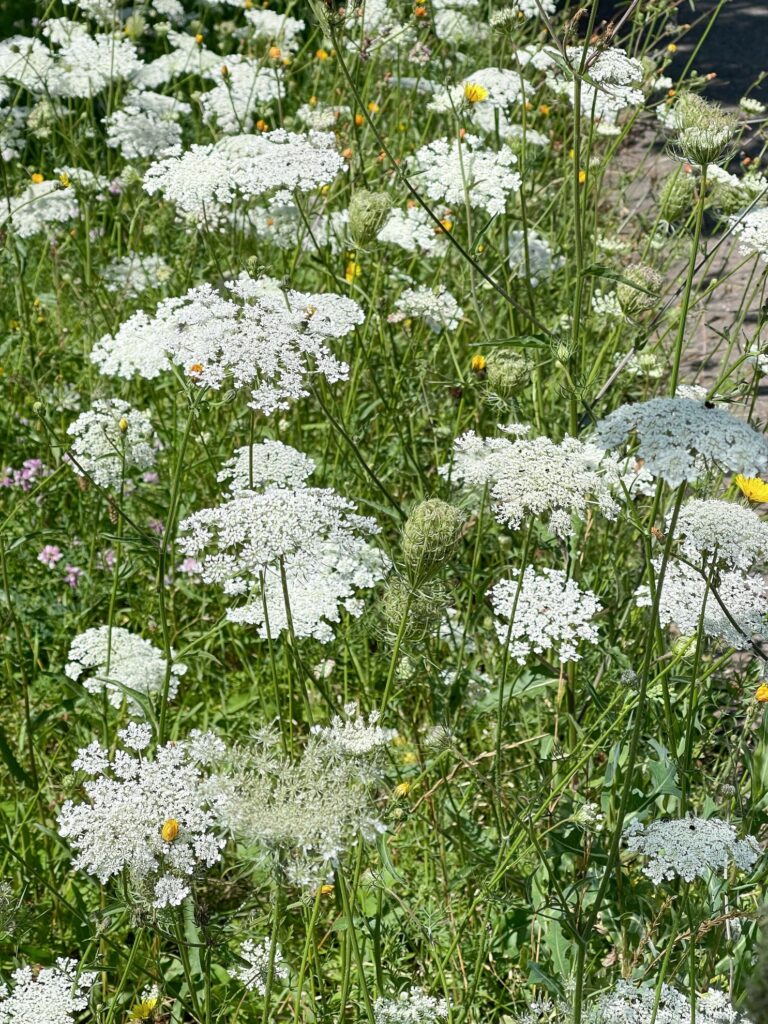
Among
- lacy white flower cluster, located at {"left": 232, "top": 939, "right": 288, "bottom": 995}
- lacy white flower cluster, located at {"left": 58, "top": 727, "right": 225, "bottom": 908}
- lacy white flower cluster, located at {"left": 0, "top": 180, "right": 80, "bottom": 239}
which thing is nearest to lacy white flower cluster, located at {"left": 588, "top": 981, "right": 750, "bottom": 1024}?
lacy white flower cluster, located at {"left": 232, "top": 939, "right": 288, "bottom": 995}

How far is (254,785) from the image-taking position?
178cm

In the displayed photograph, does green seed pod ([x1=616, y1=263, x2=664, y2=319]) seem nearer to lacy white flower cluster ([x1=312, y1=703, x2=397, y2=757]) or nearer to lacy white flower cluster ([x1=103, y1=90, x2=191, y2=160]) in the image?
lacy white flower cluster ([x1=312, y1=703, x2=397, y2=757])

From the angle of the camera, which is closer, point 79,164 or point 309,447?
point 309,447

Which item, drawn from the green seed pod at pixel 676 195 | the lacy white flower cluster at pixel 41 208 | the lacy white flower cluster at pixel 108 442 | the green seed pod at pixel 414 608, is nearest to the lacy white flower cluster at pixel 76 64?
the lacy white flower cluster at pixel 41 208

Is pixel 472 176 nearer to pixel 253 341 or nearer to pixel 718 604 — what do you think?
pixel 253 341

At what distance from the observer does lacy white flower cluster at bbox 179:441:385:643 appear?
7.32 ft

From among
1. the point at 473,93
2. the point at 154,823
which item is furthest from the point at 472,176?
the point at 154,823

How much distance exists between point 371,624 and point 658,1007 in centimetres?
104

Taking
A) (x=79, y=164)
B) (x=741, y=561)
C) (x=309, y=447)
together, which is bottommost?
(x=309, y=447)

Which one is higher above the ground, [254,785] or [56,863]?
[254,785]

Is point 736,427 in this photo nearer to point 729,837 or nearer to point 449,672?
point 729,837

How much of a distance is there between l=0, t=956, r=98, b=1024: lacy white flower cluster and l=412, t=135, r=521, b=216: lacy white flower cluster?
2.49m

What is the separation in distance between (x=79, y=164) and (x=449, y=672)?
4.02 meters

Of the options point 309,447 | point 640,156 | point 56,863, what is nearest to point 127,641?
point 56,863
